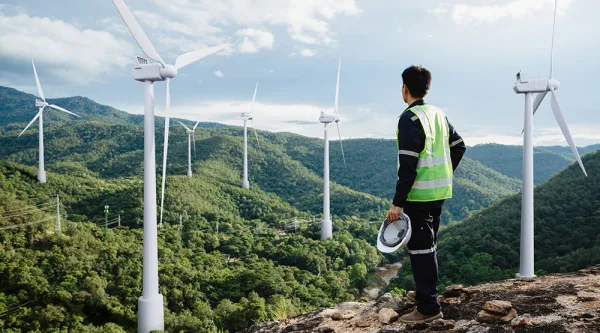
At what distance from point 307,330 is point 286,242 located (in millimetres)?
51170

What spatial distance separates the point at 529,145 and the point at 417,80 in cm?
1889

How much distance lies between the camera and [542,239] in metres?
40.2

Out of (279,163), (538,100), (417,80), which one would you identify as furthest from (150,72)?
(279,163)

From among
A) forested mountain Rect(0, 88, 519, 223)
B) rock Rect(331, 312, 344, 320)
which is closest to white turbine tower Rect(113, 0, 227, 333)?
rock Rect(331, 312, 344, 320)

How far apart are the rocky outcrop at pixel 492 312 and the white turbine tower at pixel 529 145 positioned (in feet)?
45.0

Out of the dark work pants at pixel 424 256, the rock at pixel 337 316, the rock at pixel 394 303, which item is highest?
the dark work pants at pixel 424 256

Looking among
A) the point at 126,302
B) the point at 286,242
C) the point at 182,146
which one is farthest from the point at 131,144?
the point at 126,302

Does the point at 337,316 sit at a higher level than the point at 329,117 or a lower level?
lower

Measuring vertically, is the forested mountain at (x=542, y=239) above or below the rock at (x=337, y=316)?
below

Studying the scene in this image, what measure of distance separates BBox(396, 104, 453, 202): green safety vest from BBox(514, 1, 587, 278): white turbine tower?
707 inches

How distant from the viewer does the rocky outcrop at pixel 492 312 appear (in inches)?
211

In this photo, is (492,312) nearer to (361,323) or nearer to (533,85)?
(361,323)

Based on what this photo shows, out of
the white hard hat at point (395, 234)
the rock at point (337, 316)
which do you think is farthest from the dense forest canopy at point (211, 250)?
the white hard hat at point (395, 234)

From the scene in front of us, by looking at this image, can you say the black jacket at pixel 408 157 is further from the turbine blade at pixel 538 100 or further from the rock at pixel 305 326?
the turbine blade at pixel 538 100
